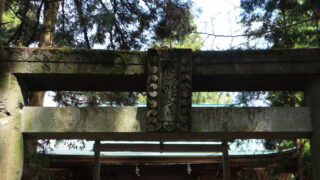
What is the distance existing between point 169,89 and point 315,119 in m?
1.61

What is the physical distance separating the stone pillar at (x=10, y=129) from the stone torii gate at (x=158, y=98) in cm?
1

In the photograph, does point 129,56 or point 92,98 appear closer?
point 129,56

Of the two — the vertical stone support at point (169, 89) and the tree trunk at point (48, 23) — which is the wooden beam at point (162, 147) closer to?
the tree trunk at point (48, 23)

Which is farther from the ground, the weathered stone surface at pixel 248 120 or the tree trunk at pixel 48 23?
the tree trunk at pixel 48 23

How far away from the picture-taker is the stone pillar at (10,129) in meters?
4.04

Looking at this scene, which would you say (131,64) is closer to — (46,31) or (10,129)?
(10,129)

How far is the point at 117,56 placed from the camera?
169 inches

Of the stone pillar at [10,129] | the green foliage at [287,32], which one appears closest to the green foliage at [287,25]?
the green foliage at [287,32]

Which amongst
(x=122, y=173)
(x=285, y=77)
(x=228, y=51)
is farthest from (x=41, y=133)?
(x=122, y=173)

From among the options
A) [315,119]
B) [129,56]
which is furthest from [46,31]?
[315,119]

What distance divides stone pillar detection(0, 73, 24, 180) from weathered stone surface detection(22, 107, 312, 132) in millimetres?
113

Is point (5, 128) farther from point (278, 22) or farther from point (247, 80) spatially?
point (278, 22)

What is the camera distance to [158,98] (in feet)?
13.9

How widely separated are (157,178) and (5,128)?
5.88 m
